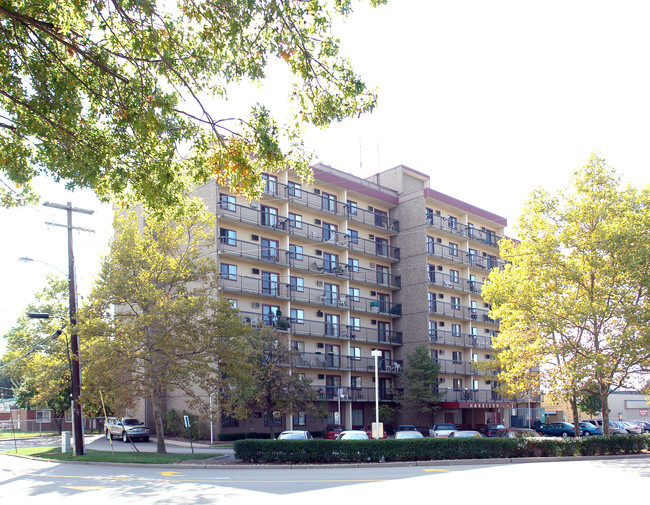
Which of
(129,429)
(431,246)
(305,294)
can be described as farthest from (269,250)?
(431,246)

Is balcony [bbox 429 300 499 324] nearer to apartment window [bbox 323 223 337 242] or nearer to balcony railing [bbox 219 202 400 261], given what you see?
balcony railing [bbox 219 202 400 261]

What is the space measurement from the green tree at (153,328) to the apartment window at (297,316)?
40.7 ft

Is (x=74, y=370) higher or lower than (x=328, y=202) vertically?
lower

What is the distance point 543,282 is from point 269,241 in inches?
731

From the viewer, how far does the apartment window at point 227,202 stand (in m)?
37.8

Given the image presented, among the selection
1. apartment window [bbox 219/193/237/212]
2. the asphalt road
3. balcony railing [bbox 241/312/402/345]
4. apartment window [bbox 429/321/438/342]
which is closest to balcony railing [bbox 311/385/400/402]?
balcony railing [bbox 241/312/402/345]

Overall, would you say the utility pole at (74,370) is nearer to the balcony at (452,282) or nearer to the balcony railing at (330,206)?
the balcony railing at (330,206)

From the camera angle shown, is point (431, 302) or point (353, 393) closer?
point (353, 393)

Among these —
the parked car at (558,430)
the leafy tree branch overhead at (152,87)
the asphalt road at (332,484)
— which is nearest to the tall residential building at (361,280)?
the parked car at (558,430)

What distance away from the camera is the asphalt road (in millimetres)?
13477

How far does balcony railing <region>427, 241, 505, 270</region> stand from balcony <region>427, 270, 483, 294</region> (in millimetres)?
1483

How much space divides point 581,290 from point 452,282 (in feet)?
70.9

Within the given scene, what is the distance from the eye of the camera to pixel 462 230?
53.4 m

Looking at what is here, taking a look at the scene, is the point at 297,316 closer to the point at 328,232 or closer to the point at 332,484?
the point at 328,232
